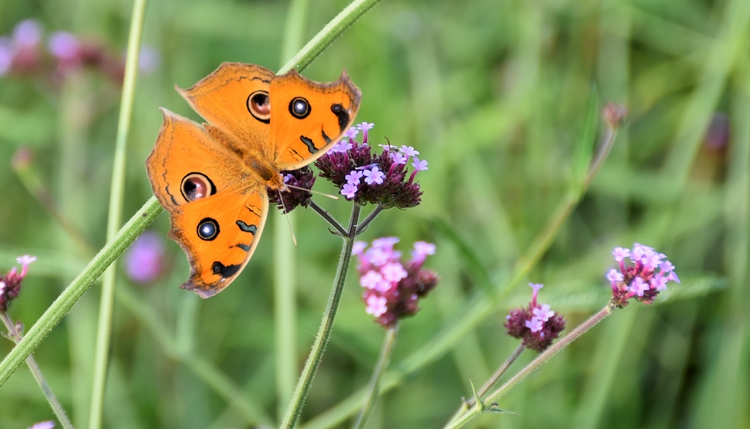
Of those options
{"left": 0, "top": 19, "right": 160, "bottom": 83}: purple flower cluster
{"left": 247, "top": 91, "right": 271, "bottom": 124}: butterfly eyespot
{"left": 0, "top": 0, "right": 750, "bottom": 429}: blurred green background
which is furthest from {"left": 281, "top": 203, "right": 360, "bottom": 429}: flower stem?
{"left": 0, "top": 19, "right": 160, "bottom": 83}: purple flower cluster

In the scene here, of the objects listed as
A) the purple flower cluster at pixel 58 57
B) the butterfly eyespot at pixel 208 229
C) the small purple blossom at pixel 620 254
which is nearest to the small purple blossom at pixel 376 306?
the butterfly eyespot at pixel 208 229

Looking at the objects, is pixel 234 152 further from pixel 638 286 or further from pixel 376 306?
pixel 638 286

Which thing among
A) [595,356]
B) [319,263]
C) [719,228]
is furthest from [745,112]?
[319,263]

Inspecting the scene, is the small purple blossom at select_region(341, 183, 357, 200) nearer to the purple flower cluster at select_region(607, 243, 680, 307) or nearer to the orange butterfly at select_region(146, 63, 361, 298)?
the orange butterfly at select_region(146, 63, 361, 298)

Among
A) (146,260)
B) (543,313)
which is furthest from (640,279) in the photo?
(146,260)

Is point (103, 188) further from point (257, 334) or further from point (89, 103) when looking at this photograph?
point (257, 334)

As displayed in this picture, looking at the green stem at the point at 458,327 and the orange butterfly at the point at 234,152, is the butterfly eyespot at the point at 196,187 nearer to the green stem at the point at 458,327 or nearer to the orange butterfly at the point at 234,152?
the orange butterfly at the point at 234,152

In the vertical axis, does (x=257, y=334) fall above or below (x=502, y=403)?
above
